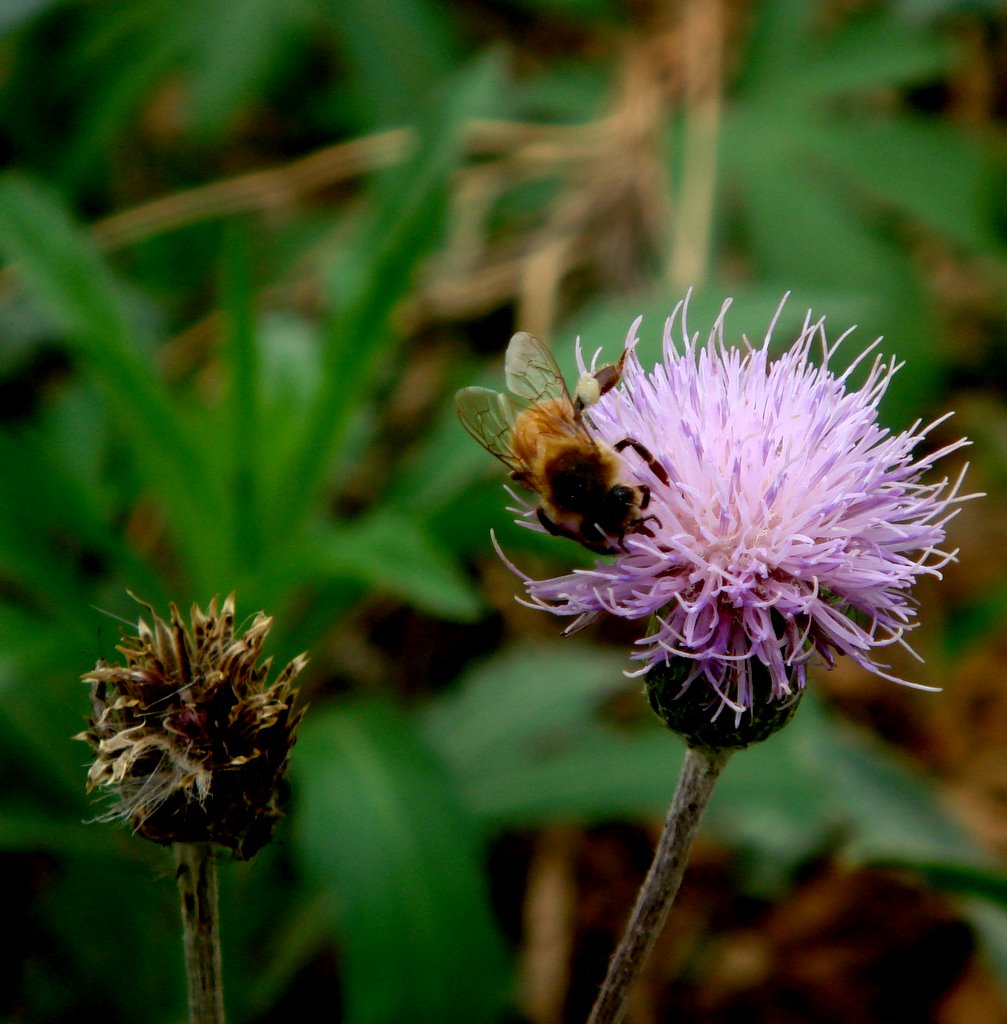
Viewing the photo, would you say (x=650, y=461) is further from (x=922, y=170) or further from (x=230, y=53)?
(x=230, y=53)

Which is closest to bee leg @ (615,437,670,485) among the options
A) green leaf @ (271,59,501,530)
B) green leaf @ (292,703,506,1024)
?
green leaf @ (292,703,506,1024)

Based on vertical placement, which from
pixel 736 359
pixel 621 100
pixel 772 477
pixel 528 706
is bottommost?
pixel 772 477

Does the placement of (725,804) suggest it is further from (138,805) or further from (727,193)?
(727,193)

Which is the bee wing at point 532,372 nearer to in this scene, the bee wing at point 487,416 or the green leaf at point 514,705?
the bee wing at point 487,416

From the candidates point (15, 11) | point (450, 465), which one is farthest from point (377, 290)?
point (15, 11)

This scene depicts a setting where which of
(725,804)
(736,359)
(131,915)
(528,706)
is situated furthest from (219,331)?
(736,359)

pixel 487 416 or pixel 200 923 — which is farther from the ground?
pixel 487 416

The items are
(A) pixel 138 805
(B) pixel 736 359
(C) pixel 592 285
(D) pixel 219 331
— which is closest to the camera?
(A) pixel 138 805

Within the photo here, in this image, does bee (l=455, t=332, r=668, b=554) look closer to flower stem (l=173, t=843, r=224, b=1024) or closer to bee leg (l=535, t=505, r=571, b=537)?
bee leg (l=535, t=505, r=571, b=537)
